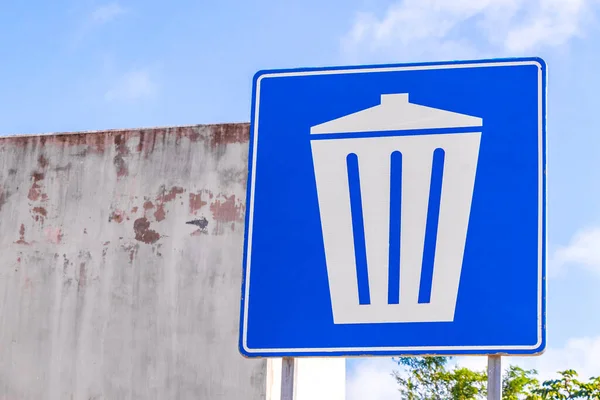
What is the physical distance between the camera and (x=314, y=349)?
298 centimetres

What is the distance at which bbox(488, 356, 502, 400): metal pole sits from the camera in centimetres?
271

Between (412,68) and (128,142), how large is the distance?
24.8 ft

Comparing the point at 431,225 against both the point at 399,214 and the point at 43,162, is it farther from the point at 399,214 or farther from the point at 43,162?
the point at 43,162

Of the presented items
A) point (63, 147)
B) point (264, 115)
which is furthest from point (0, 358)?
point (264, 115)

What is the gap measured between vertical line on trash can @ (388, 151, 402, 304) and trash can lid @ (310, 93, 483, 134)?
0.10 meters

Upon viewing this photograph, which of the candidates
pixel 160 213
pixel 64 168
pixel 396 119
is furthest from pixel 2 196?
pixel 396 119

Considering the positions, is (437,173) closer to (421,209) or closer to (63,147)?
(421,209)

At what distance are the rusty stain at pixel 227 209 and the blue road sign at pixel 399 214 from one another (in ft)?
22.2

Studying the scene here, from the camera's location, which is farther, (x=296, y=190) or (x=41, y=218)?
(x=41, y=218)

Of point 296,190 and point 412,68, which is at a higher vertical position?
point 412,68

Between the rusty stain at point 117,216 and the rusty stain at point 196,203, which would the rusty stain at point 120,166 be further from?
the rusty stain at point 196,203

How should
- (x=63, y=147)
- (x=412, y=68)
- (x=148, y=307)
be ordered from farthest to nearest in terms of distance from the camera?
(x=63, y=147) → (x=148, y=307) → (x=412, y=68)

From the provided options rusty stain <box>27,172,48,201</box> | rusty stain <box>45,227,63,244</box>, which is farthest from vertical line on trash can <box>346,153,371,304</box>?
rusty stain <box>27,172,48,201</box>

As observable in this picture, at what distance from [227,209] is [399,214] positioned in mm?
7068
